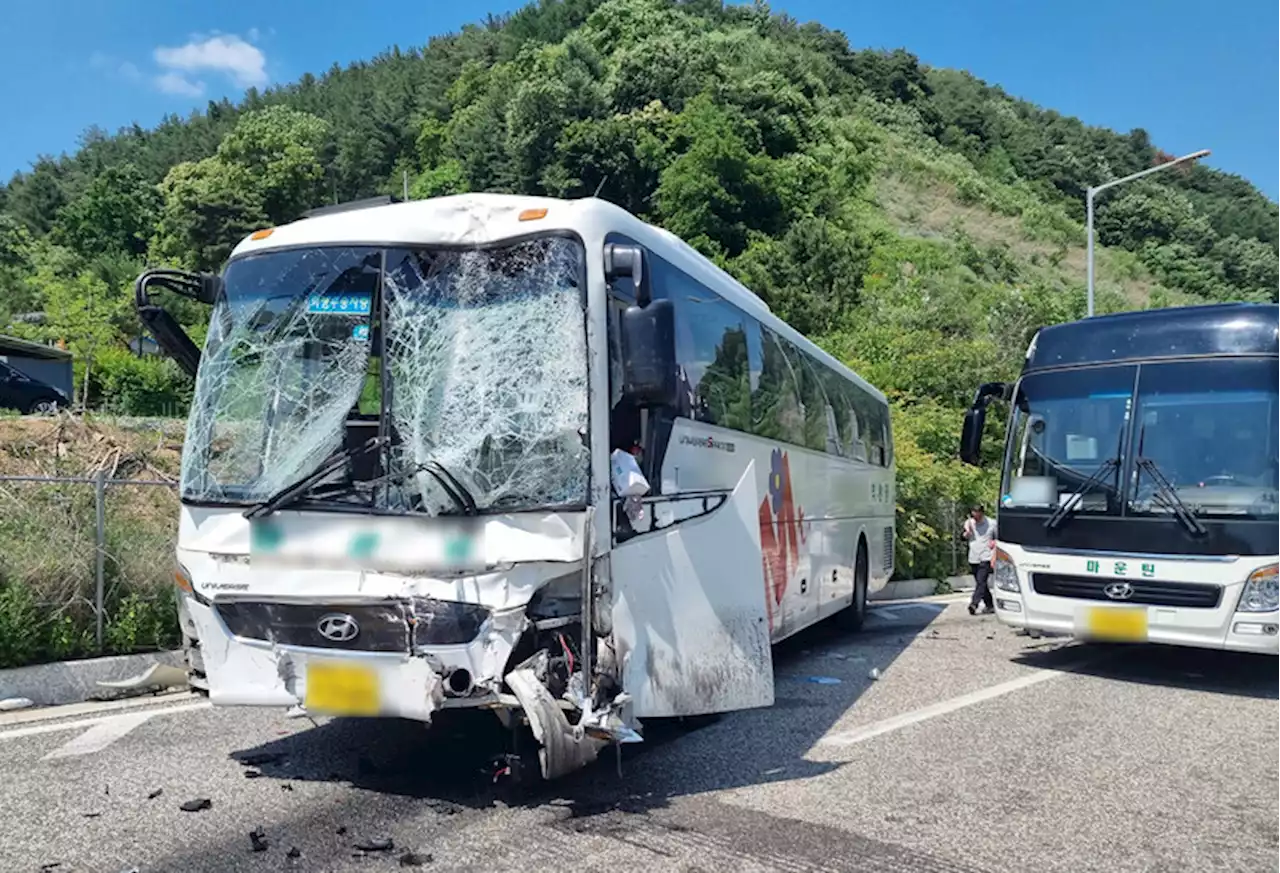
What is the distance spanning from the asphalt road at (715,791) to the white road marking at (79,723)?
0.02 m

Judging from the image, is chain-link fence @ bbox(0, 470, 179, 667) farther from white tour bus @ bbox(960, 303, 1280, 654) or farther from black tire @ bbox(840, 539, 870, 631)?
white tour bus @ bbox(960, 303, 1280, 654)

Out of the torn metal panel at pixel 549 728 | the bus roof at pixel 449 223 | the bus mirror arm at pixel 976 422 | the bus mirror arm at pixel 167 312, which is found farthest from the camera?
the bus mirror arm at pixel 976 422

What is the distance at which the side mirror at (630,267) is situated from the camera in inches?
207

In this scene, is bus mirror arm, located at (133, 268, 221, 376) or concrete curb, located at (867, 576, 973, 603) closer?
bus mirror arm, located at (133, 268, 221, 376)

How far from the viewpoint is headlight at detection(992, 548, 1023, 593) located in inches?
362

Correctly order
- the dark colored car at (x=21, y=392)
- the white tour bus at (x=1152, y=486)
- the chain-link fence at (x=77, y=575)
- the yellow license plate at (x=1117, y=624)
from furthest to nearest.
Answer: the dark colored car at (x=21, y=392) → the yellow license plate at (x=1117, y=624) → the chain-link fence at (x=77, y=575) → the white tour bus at (x=1152, y=486)

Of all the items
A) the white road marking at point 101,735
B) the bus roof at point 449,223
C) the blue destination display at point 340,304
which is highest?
the bus roof at point 449,223

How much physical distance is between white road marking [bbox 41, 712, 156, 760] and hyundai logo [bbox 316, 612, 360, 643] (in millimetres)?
2308

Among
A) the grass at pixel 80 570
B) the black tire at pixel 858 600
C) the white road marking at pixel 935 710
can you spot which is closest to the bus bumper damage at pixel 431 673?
the white road marking at pixel 935 710

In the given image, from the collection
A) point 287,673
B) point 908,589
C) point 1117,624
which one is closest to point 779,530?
point 1117,624

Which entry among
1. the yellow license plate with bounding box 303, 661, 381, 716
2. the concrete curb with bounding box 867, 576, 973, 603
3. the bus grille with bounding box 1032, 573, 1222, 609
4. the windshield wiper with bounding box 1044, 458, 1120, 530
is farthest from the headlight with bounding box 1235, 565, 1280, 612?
the concrete curb with bounding box 867, 576, 973, 603

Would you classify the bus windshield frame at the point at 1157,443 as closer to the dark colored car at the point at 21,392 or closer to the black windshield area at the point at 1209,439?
the black windshield area at the point at 1209,439

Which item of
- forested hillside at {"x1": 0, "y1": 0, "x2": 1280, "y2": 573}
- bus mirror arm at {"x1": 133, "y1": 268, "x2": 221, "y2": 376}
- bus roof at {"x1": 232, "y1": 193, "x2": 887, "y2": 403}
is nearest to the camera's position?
bus roof at {"x1": 232, "y1": 193, "x2": 887, "y2": 403}

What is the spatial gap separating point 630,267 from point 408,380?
4.22ft
